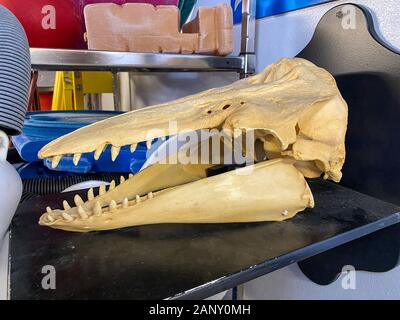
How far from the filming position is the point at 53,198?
0.55 meters

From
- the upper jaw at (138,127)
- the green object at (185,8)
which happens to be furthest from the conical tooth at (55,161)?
the green object at (185,8)

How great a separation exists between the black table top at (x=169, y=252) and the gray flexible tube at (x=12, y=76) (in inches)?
5.7

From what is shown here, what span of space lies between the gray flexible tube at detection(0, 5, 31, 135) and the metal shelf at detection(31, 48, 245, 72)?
23cm

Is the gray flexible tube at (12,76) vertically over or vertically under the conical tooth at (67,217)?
over

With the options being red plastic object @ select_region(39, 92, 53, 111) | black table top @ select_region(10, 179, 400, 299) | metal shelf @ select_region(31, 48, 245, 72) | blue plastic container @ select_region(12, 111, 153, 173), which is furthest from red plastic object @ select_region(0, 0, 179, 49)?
red plastic object @ select_region(39, 92, 53, 111)

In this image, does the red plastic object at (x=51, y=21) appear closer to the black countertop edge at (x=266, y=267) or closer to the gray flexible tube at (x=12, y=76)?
the gray flexible tube at (x=12, y=76)

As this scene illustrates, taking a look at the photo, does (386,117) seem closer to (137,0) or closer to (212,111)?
(212,111)

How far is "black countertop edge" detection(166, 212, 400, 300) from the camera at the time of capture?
31 cm

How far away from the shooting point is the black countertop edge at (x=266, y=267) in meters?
0.31

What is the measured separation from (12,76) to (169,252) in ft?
0.91

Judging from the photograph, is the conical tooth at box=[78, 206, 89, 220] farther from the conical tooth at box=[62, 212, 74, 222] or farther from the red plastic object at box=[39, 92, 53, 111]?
the red plastic object at box=[39, 92, 53, 111]

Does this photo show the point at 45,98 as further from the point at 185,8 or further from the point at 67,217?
the point at 67,217

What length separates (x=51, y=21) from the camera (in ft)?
2.41
